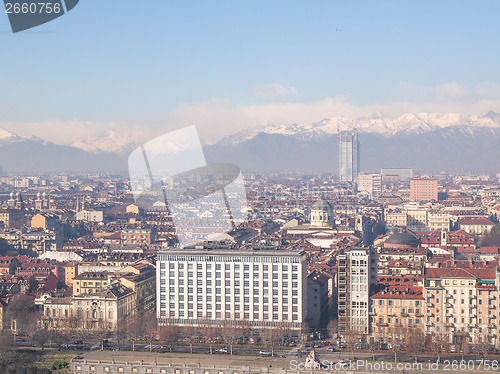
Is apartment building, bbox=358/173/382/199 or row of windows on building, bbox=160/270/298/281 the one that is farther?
apartment building, bbox=358/173/382/199

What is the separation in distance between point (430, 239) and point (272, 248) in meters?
11.7

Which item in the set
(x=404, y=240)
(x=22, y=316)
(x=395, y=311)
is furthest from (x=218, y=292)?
(x=404, y=240)

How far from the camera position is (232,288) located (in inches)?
570

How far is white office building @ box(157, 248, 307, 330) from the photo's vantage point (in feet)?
46.8

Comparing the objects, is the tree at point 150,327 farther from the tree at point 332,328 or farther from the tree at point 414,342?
the tree at point 414,342

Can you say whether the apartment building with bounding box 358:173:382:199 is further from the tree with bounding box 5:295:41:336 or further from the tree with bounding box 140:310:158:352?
the tree with bounding box 140:310:158:352

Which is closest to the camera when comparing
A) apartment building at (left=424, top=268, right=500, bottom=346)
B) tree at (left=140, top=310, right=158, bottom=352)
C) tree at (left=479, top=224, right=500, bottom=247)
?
apartment building at (left=424, top=268, right=500, bottom=346)

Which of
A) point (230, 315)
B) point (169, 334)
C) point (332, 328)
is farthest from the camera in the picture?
point (230, 315)

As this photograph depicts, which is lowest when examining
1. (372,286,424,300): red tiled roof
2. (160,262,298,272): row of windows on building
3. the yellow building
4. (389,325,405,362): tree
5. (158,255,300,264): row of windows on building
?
(389,325,405,362): tree

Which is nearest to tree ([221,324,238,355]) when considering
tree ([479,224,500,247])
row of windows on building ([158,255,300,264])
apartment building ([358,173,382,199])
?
row of windows on building ([158,255,300,264])

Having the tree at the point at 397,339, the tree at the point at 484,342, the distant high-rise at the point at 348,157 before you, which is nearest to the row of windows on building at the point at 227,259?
the tree at the point at 397,339

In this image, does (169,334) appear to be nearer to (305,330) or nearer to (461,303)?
(305,330)

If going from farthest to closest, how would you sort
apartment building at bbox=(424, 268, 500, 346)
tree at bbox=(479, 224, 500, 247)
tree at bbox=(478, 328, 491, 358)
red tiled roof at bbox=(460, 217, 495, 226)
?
red tiled roof at bbox=(460, 217, 495, 226)
tree at bbox=(479, 224, 500, 247)
apartment building at bbox=(424, 268, 500, 346)
tree at bbox=(478, 328, 491, 358)

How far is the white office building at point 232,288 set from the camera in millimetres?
14258
